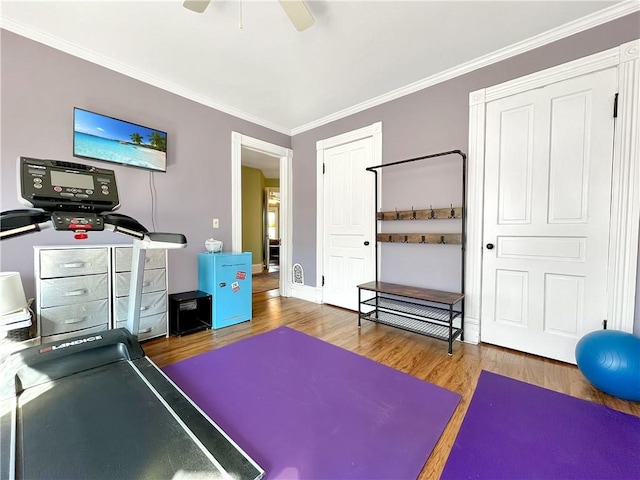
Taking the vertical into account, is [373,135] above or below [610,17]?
below

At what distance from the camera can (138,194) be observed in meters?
2.66

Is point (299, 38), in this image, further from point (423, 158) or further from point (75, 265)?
point (75, 265)

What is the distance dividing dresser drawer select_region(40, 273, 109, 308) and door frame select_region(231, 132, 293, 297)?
4.80ft

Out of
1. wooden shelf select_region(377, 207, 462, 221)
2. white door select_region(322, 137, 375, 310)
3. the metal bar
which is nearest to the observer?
the metal bar

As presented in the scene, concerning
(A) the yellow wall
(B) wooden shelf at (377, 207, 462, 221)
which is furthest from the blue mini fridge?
(A) the yellow wall

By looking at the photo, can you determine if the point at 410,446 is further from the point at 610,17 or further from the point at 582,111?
the point at 610,17

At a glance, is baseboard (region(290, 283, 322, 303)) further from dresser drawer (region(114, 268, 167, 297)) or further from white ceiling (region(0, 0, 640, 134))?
white ceiling (region(0, 0, 640, 134))

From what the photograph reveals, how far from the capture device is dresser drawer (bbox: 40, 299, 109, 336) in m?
1.97

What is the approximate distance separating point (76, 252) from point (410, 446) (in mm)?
2661

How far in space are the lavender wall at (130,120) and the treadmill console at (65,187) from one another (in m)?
1.42

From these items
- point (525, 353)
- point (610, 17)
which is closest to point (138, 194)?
point (525, 353)

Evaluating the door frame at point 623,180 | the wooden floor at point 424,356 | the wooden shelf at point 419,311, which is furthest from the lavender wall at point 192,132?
the wooden floor at point 424,356

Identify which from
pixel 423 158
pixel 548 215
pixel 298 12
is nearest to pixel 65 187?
pixel 298 12

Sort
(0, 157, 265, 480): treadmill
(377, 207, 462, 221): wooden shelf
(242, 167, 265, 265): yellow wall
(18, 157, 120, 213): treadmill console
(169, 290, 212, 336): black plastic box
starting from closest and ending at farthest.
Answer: (0, 157, 265, 480): treadmill, (18, 157, 120, 213): treadmill console, (377, 207, 462, 221): wooden shelf, (169, 290, 212, 336): black plastic box, (242, 167, 265, 265): yellow wall
